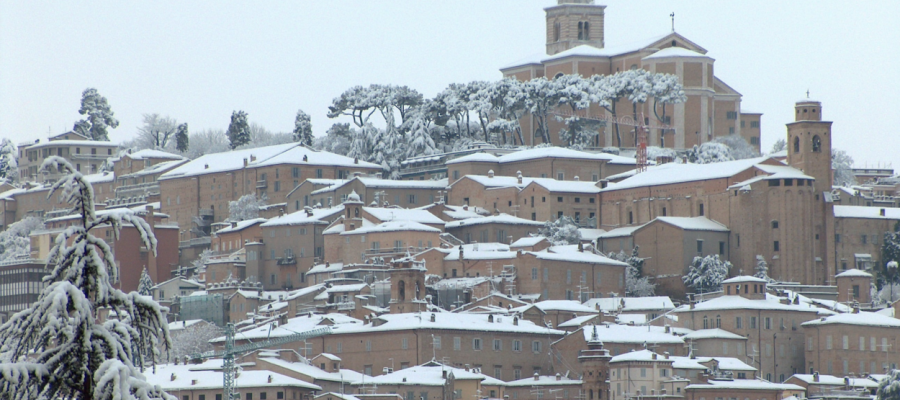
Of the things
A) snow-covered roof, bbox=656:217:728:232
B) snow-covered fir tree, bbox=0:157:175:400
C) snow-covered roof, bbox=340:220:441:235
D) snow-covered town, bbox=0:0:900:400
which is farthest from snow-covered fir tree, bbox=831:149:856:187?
snow-covered fir tree, bbox=0:157:175:400

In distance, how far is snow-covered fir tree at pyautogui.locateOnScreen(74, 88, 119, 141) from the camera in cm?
12477

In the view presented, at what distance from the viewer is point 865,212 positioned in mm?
85125

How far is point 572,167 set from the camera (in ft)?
306

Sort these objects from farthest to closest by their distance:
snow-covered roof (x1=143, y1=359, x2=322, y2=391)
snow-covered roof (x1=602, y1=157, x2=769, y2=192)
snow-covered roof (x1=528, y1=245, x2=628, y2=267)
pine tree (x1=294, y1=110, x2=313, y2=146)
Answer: pine tree (x1=294, y1=110, x2=313, y2=146)
snow-covered roof (x1=602, y1=157, x2=769, y2=192)
snow-covered roof (x1=528, y1=245, x2=628, y2=267)
snow-covered roof (x1=143, y1=359, x2=322, y2=391)

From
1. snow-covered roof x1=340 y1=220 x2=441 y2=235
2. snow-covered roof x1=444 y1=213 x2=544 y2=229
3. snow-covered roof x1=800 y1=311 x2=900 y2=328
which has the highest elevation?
snow-covered roof x1=444 y1=213 x2=544 y2=229

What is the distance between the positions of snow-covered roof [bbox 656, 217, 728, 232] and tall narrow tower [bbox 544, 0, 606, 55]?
3172 centimetres

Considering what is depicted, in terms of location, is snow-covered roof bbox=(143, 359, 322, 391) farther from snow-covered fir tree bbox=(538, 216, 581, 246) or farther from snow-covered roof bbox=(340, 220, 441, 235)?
snow-covered fir tree bbox=(538, 216, 581, 246)

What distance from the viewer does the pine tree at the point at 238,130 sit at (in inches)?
4510

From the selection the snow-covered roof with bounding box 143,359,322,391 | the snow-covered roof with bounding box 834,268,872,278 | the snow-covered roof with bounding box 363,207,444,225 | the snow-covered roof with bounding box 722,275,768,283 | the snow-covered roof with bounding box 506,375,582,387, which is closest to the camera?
the snow-covered roof with bounding box 143,359,322,391

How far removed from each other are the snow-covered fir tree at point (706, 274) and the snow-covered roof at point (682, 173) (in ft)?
18.0

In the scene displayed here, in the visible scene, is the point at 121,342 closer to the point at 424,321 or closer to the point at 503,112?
the point at 424,321

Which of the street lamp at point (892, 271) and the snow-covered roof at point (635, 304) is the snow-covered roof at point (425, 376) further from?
the street lamp at point (892, 271)

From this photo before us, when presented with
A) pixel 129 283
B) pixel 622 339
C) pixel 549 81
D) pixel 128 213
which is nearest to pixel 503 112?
pixel 549 81

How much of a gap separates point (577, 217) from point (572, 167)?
6.25 metres
